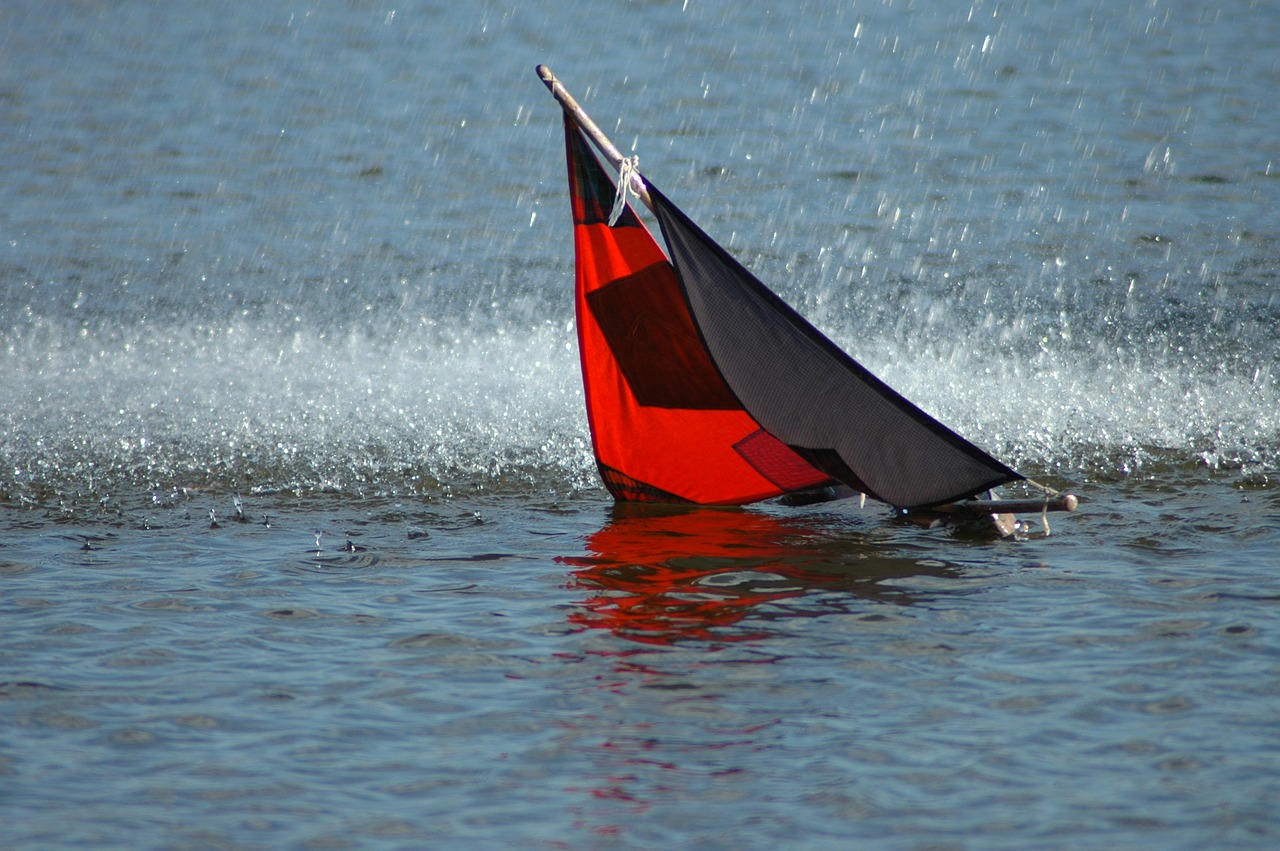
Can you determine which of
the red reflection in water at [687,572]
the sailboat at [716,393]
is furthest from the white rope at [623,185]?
the red reflection in water at [687,572]

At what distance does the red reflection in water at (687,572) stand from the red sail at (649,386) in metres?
0.24

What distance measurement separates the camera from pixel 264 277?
1487cm

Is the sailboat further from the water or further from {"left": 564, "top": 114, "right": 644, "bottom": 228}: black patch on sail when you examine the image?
the water

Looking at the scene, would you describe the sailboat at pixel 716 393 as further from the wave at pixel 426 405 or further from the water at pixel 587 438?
the wave at pixel 426 405

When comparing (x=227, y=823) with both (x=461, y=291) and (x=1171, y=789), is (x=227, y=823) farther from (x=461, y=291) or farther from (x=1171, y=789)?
(x=461, y=291)

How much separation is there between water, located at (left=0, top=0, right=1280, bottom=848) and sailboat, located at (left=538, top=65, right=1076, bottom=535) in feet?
1.02

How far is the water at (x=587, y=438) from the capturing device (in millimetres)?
4992

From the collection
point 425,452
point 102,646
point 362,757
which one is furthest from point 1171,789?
point 425,452

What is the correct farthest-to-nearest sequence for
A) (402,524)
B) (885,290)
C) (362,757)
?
1. (885,290)
2. (402,524)
3. (362,757)

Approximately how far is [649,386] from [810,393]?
4.13 feet

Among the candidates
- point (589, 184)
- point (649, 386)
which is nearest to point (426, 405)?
point (649, 386)

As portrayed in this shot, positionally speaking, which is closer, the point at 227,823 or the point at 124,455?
the point at 227,823

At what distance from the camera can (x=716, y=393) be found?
27.2 ft

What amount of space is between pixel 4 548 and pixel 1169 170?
15.2 meters
